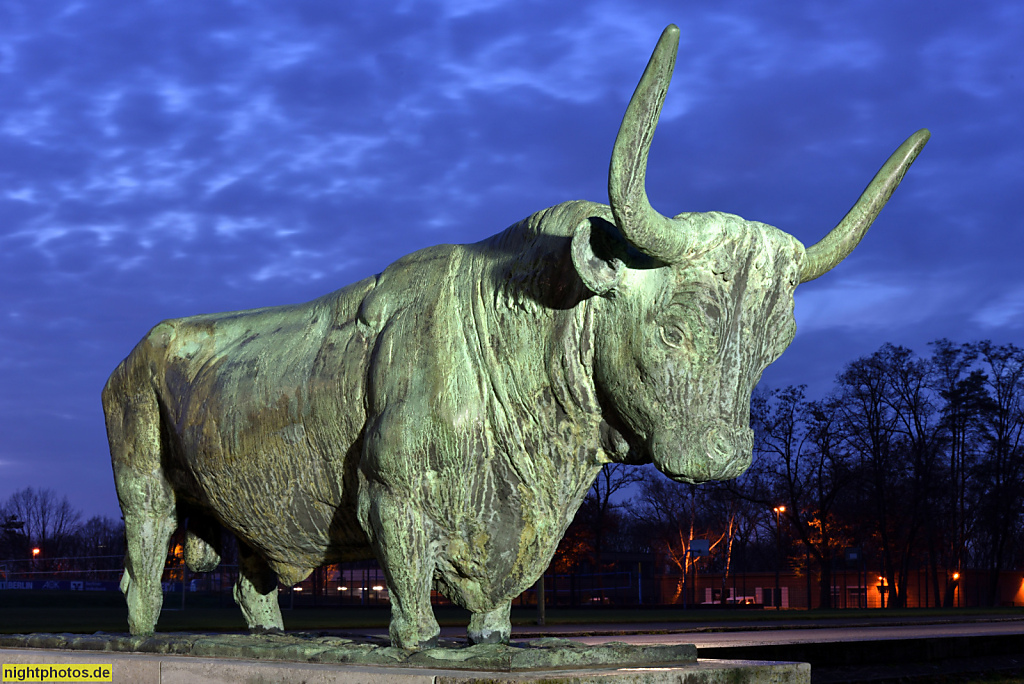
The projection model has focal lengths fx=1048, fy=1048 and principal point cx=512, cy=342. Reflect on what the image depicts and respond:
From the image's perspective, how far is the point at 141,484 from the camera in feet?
15.8

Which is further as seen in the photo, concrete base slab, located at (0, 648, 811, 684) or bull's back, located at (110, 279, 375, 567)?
bull's back, located at (110, 279, 375, 567)

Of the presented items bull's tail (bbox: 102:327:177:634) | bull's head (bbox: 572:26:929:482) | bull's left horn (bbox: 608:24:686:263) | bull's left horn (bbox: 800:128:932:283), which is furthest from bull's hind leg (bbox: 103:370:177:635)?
bull's left horn (bbox: 800:128:932:283)

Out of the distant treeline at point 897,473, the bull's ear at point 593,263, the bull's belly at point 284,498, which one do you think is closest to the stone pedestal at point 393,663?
the bull's belly at point 284,498

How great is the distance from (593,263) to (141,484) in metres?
2.61

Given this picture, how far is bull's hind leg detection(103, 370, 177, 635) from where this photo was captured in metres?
4.79

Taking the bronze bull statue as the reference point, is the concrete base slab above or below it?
below

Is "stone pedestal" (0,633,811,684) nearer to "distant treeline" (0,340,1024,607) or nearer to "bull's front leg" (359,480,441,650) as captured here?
"bull's front leg" (359,480,441,650)

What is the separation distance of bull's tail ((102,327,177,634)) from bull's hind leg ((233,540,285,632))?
1.21 feet

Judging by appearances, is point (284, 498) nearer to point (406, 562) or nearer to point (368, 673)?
point (406, 562)

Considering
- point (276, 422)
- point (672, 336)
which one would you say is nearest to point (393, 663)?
point (276, 422)

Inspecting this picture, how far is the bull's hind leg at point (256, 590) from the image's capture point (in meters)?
4.91

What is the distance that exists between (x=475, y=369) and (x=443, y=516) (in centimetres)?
55

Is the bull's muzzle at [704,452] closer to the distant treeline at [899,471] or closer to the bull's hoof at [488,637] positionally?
the bull's hoof at [488,637]

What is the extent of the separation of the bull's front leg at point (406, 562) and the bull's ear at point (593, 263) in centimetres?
108
